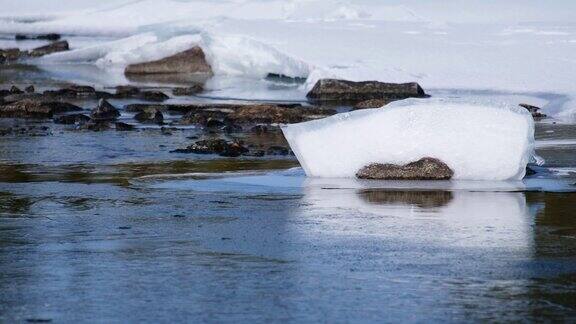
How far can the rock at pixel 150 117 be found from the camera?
1634cm

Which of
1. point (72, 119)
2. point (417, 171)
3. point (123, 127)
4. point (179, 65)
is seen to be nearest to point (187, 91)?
point (179, 65)

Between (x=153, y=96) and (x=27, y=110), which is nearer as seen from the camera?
Answer: (x=27, y=110)

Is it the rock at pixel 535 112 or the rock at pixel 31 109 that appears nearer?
the rock at pixel 535 112

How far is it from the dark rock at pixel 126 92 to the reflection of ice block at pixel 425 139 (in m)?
9.79

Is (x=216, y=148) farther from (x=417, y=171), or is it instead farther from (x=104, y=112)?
(x=104, y=112)

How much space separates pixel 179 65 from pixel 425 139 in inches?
609

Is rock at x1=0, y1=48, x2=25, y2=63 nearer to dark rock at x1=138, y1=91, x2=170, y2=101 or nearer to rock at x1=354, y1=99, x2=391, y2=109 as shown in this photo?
dark rock at x1=138, y1=91, x2=170, y2=101

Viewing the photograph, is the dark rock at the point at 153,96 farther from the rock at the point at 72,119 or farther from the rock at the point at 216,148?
the rock at the point at 216,148

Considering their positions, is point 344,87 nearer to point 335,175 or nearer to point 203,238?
point 335,175

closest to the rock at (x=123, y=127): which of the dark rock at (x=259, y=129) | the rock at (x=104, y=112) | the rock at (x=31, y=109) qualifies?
the rock at (x=104, y=112)

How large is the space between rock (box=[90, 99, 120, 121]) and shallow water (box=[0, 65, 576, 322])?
203 inches

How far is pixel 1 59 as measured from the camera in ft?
89.6

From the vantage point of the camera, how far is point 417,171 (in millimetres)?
10070

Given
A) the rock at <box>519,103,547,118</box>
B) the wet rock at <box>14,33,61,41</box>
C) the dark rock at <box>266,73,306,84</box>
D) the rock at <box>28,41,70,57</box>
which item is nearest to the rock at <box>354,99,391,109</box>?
the rock at <box>519,103,547,118</box>
